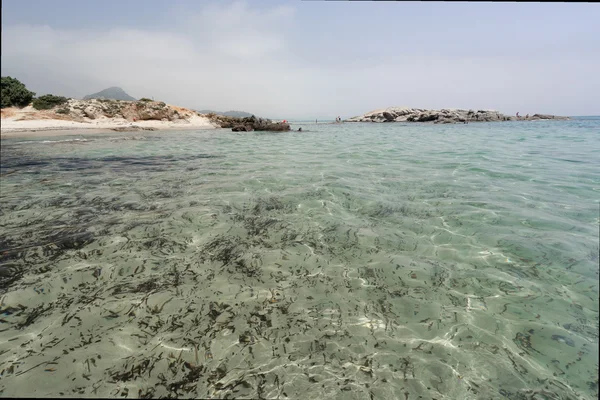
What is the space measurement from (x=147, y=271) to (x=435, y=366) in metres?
3.83

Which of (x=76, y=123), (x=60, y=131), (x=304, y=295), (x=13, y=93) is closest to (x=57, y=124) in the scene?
(x=76, y=123)

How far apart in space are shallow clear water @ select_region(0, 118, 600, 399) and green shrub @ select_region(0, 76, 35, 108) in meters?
42.9

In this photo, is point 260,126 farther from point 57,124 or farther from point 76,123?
point 57,124

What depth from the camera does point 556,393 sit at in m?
2.23

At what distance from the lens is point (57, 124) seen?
33062 millimetres

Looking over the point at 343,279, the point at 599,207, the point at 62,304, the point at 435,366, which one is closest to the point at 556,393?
the point at 435,366

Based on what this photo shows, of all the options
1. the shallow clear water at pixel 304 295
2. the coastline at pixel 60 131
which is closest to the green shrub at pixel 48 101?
the coastline at pixel 60 131

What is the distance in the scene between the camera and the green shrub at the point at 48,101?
36.2 meters

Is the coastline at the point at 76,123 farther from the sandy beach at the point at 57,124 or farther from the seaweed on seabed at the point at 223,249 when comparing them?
the seaweed on seabed at the point at 223,249

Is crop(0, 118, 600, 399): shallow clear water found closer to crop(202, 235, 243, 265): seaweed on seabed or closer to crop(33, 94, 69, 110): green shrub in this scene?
crop(202, 235, 243, 265): seaweed on seabed

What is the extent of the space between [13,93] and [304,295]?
50998mm

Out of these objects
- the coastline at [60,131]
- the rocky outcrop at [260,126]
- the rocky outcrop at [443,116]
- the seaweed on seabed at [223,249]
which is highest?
the rocky outcrop at [443,116]

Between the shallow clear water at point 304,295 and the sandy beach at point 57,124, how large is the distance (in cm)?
3074

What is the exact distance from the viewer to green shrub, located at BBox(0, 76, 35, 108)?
113ft
